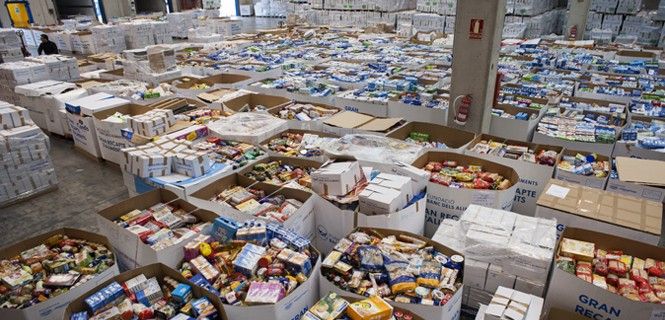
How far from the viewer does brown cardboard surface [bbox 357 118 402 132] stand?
175 inches

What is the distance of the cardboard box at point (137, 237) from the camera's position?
2.51 meters

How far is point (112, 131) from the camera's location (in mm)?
4727

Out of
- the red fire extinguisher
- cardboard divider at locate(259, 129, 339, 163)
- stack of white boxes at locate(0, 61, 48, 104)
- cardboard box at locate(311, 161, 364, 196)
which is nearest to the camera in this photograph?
cardboard box at locate(311, 161, 364, 196)

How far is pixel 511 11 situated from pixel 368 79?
7.41 meters

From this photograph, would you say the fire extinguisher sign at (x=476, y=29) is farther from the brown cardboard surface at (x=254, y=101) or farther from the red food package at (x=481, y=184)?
the brown cardboard surface at (x=254, y=101)

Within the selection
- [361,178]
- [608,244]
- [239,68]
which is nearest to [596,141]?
[608,244]

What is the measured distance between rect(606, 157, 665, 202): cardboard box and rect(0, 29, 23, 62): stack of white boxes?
37.8 ft

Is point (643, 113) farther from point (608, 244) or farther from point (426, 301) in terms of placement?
point (426, 301)

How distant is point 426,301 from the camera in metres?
2.17

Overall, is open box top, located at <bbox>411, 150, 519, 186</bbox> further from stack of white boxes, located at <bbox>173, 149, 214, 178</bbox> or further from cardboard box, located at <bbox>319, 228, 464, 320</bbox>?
stack of white boxes, located at <bbox>173, 149, 214, 178</bbox>

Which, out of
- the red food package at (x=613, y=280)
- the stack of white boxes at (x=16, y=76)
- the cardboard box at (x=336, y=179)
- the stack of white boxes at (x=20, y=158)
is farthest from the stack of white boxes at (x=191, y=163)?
the stack of white boxes at (x=16, y=76)

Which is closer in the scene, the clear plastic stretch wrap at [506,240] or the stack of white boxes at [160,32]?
the clear plastic stretch wrap at [506,240]

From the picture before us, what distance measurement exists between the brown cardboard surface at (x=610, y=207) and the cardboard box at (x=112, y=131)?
4165 millimetres

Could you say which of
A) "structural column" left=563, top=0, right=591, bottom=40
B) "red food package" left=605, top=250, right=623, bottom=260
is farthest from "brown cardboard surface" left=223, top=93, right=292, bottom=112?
"structural column" left=563, top=0, right=591, bottom=40
